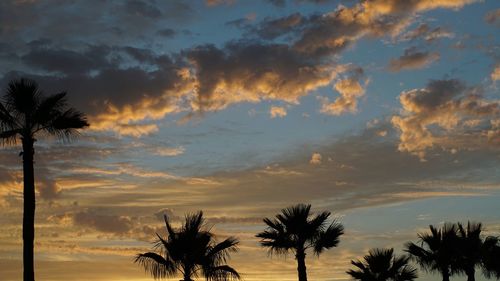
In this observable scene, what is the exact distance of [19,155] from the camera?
94.2 feet

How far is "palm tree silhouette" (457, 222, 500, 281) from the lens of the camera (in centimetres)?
4481

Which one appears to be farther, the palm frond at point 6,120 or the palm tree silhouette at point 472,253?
the palm tree silhouette at point 472,253

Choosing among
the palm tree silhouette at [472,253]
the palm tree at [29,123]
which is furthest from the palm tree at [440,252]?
the palm tree at [29,123]

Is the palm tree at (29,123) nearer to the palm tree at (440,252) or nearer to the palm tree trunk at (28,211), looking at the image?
the palm tree trunk at (28,211)

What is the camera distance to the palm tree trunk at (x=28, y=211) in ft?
89.9

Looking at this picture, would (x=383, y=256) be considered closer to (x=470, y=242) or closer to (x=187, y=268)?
(x=470, y=242)

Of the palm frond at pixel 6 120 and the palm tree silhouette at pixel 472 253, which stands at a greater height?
the palm frond at pixel 6 120

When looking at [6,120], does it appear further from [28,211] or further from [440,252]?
[440,252]

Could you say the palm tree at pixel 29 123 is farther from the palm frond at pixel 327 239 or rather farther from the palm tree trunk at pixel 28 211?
the palm frond at pixel 327 239

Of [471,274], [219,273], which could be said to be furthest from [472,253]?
[219,273]

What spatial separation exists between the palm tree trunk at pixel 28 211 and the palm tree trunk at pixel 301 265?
58.2 ft

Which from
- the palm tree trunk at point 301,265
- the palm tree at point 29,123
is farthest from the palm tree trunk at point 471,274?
the palm tree at point 29,123

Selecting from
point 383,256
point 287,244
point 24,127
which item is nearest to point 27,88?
point 24,127

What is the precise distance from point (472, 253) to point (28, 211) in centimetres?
2961
